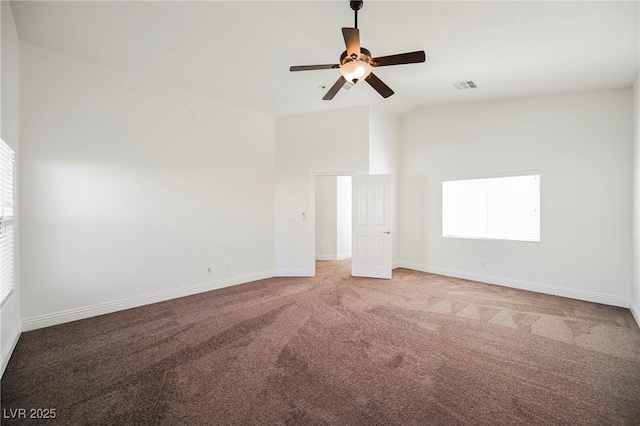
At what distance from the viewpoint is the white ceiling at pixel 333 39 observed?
267 centimetres

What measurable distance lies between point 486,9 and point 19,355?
18.0 ft

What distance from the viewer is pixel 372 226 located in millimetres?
5609

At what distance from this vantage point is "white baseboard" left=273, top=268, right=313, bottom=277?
223 inches

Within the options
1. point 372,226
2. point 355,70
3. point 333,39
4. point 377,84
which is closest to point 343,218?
point 372,226

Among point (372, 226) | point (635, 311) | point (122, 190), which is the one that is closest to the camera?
point (635, 311)

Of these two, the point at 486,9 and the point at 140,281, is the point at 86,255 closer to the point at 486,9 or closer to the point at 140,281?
the point at 140,281

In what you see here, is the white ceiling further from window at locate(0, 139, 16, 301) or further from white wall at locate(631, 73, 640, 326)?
window at locate(0, 139, 16, 301)

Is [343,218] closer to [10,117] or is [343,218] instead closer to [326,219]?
[326,219]

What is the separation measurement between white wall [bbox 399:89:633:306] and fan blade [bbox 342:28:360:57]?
378 centimetres

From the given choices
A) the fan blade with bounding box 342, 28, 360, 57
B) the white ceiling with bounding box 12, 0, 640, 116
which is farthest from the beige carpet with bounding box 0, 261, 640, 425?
the white ceiling with bounding box 12, 0, 640, 116

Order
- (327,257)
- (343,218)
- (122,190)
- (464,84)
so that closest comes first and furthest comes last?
1. (122,190)
2. (464,84)
3. (327,257)
4. (343,218)

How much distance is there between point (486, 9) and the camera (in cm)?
267

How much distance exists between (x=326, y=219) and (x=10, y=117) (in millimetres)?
6020

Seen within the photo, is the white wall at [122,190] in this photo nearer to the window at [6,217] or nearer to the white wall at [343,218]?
the window at [6,217]
